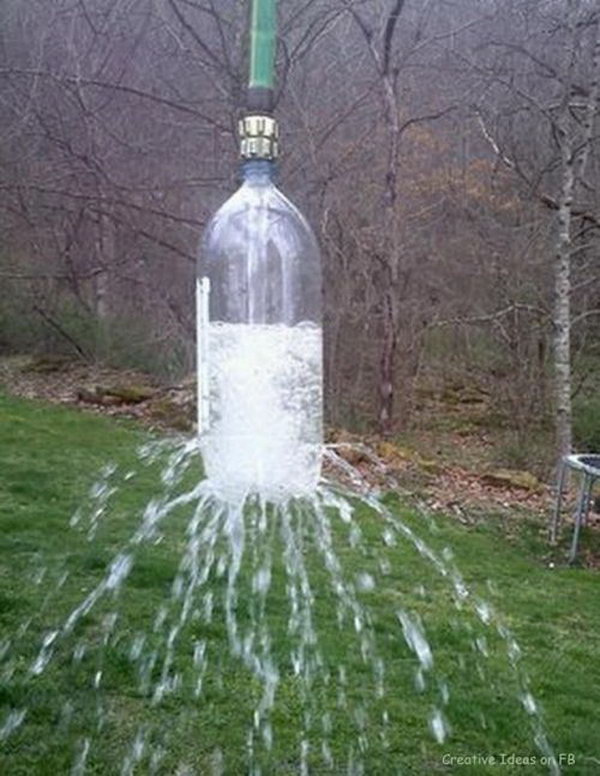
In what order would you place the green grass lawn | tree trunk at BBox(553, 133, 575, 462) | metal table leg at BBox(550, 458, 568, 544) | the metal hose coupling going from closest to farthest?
the metal hose coupling, the green grass lawn, metal table leg at BBox(550, 458, 568, 544), tree trunk at BBox(553, 133, 575, 462)

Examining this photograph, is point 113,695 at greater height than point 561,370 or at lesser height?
lesser

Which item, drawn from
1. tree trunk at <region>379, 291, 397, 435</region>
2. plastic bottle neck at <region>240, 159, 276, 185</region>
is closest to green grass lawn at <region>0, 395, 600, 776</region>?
plastic bottle neck at <region>240, 159, 276, 185</region>

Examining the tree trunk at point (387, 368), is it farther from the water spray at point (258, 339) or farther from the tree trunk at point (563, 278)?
the water spray at point (258, 339)

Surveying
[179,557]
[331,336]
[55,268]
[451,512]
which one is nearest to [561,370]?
[451,512]

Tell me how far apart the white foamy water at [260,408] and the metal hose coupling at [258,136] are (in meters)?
0.25

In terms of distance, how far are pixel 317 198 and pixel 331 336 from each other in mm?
1368

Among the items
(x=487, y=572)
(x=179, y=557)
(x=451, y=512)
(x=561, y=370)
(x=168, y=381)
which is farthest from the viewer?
(x=168, y=381)

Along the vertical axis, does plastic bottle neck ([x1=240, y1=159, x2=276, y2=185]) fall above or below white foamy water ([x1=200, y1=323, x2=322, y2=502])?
above

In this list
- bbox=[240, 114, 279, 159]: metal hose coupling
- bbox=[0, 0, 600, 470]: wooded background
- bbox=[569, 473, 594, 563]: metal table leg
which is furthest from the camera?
bbox=[0, 0, 600, 470]: wooded background

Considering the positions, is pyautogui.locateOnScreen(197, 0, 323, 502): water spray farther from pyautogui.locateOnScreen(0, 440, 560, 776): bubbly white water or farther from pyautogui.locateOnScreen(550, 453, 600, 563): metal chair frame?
pyautogui.locateOnScreen(550, 453, 600, 563): metal chair frame

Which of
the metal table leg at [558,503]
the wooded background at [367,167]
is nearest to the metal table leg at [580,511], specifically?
the metal table leg at [558,503]

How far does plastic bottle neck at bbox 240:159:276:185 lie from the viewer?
1392 mm

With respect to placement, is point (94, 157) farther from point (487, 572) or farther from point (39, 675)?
point (39, 675)

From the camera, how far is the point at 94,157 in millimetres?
10438
